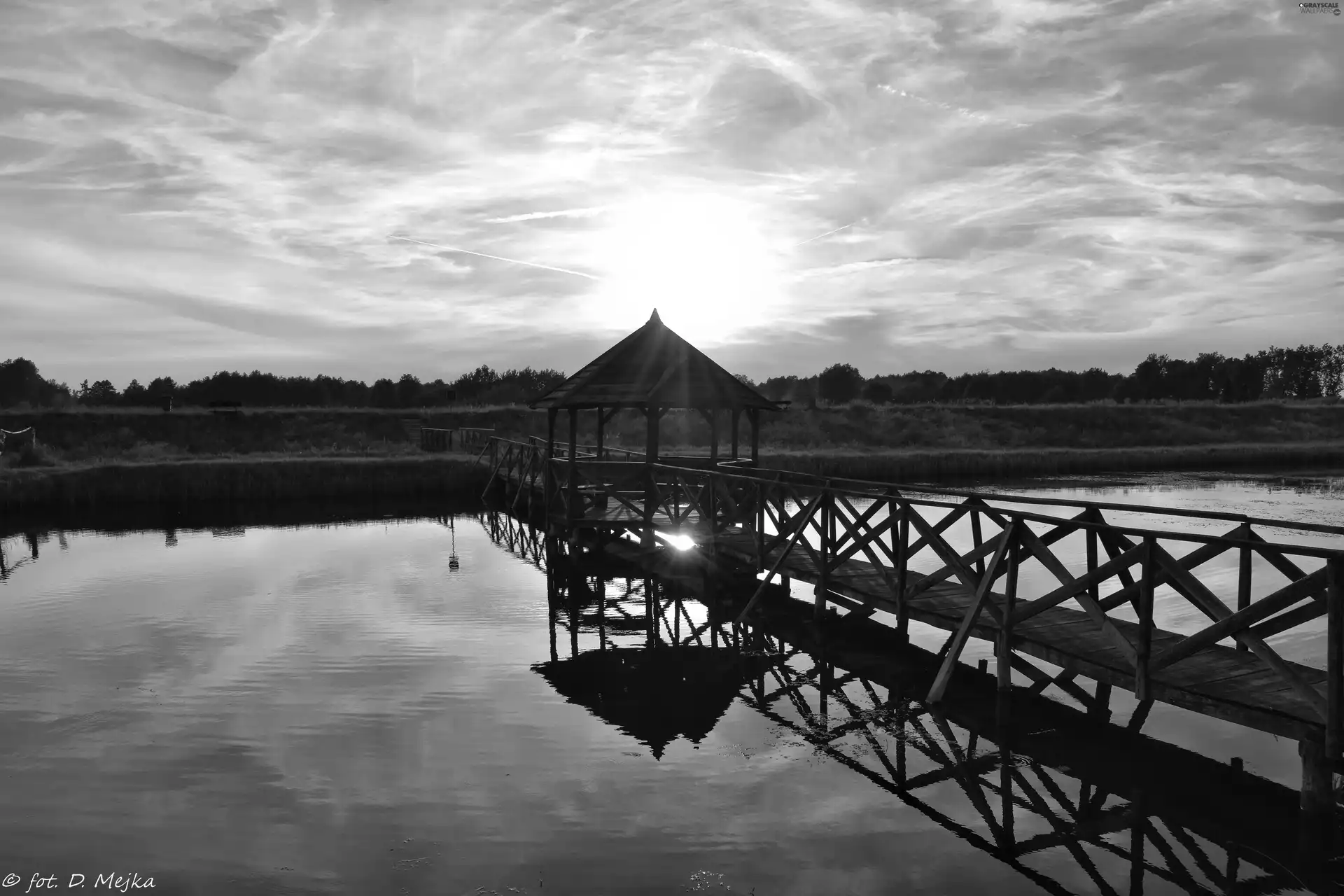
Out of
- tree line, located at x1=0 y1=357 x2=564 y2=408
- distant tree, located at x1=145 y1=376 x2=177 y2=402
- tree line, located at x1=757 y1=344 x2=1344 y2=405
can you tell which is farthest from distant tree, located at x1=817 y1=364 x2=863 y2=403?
distant tree, located at x1=145 y1=376 x2=177 y2=402

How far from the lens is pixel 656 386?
16.7 meters

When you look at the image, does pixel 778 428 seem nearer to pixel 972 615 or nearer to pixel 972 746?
pixel 972 615

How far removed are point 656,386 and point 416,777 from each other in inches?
404

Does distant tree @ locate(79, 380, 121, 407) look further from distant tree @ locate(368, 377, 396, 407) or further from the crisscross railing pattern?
the crisscross railing pattern

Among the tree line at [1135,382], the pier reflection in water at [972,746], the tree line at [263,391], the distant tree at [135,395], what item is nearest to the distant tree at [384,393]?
Result: the tree line at [263,391]

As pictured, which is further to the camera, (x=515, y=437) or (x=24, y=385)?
(x=24, y=385)

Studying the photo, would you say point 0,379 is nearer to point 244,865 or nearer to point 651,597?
point 651,597

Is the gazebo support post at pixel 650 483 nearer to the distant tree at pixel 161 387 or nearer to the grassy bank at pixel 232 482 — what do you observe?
the grassy bank at pixel 232 482

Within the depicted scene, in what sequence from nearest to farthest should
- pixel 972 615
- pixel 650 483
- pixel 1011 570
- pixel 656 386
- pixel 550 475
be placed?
pixel 1011 570
pixel 972 615
pixel 656 386
pixel 650 483
pixel 550 475

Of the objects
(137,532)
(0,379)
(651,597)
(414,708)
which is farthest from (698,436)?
(0,379)

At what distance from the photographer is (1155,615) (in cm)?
1269

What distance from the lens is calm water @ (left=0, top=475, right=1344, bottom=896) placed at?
589 centimetres

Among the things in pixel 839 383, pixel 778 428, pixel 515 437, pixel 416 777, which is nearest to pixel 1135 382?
pixel 839 383

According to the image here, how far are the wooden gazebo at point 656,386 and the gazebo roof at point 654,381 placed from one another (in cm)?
1
